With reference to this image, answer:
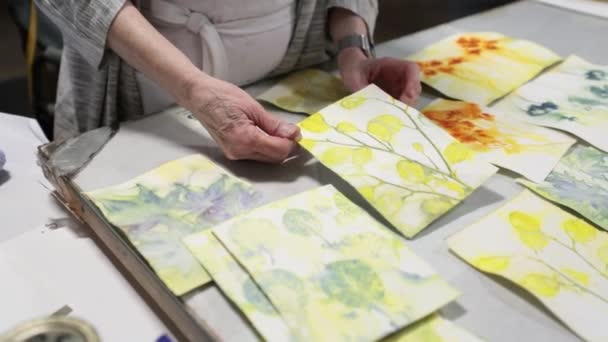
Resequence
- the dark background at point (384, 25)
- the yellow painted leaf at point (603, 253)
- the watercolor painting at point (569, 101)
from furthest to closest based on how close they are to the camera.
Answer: the dark background at point (384, 25), the watercolor painting at point (569, 101), the yellow painted leaf at point (603, 253)

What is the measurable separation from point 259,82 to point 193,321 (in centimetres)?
49

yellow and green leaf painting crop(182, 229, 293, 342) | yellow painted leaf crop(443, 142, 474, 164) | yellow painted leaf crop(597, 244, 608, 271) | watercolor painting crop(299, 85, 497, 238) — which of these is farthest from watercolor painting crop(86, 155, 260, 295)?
yellow painted leaf crop(597, 244, 608, 271)

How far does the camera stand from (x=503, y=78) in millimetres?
908

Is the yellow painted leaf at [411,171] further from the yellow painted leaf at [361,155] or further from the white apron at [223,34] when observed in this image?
the white apron at [223,34]

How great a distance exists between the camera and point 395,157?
66 centimetres

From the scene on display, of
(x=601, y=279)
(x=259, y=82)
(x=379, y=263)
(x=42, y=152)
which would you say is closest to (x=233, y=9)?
(x=259, y=82)

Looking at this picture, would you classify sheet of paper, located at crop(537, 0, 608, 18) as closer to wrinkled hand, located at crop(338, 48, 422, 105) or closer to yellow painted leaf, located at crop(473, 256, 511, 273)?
wrinkled hand, located at crop(338, 48, 422, 105)

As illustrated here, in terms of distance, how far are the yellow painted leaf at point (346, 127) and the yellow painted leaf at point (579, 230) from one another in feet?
0.84

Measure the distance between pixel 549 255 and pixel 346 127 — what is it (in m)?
0.27

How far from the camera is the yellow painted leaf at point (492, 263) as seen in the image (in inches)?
20.7

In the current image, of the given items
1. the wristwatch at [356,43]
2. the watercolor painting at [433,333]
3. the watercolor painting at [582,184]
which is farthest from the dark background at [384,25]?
the watercolor painting at [433,333]

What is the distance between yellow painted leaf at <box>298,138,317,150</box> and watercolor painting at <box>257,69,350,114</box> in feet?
0.43

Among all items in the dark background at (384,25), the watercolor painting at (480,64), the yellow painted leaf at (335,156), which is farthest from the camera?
the dark background at (384,25)

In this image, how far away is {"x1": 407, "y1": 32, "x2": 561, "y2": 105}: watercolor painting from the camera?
0.88 m
